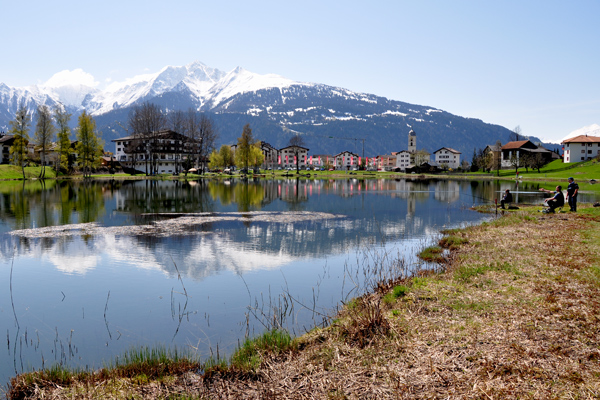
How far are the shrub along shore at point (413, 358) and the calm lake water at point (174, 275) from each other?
3.81 ft

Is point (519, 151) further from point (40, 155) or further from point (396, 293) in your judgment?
point (396, 293)

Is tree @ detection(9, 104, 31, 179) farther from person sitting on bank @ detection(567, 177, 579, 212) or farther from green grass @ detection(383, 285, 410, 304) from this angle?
green grass @ detection(383, 285, 410, 304)

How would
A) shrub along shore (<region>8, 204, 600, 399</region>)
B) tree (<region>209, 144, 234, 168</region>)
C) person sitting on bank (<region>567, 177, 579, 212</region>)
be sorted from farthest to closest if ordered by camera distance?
1. tree (<region>209, 144, 234, 168</region>)
2. person sitting on bank (<region>567, 177, 579, 212</region>)
3. shrub along shore (<region>8, 204, 600, 399</region>)

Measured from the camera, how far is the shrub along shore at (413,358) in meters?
7.02

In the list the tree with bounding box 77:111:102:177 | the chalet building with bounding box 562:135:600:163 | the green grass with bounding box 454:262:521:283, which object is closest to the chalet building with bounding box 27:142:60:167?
the tree with bounding box 77:111:102:177

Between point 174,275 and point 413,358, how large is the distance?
37.8 feet

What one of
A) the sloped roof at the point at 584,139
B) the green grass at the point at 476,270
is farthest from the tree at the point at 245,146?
the green grass at the point at 476,270

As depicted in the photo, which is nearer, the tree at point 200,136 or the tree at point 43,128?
the tree at point 43,128

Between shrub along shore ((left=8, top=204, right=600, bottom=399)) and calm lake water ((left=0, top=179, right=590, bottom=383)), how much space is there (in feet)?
3.81

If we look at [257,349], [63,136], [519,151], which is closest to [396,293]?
[257,349]

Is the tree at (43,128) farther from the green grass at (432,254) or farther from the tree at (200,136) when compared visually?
the green grass at (432,254)

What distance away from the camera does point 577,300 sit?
35.0ft

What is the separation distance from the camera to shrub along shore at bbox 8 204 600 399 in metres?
7.02

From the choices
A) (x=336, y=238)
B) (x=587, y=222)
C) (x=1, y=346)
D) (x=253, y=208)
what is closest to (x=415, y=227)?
(x=336, y=238)
